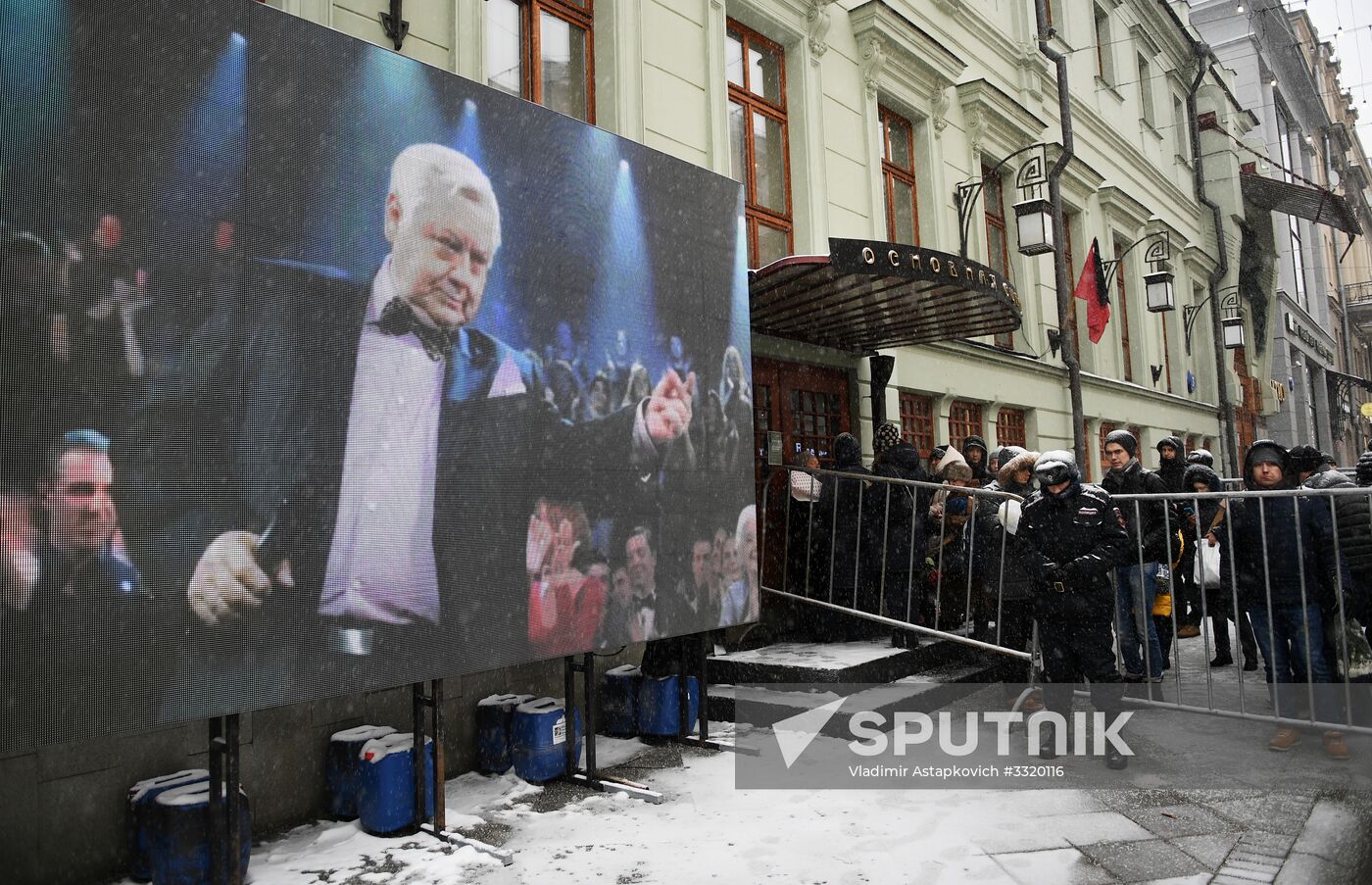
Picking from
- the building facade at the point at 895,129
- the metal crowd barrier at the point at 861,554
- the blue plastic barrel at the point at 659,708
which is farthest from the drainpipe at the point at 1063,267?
the blue plastic barrel at the point at 659,708

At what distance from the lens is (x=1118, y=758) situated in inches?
203

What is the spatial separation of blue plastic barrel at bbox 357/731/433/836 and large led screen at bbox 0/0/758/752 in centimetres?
78

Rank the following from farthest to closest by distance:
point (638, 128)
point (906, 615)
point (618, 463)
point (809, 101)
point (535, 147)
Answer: point (809, 101)
point (638, 128)
point (906, 615)
point (618, 463)
point (535, 147)

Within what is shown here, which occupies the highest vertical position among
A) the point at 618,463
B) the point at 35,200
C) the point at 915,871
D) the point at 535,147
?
the point at 535,147

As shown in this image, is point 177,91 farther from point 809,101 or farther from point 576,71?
point 809,101

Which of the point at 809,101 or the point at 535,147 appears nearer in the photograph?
the point at 535,147

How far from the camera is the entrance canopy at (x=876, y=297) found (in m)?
6.86

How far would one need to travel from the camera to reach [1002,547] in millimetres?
6492

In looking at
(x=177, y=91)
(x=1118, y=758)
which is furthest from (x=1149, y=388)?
(x=177, y=91)

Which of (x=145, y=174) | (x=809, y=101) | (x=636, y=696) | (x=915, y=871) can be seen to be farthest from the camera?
(x=809, y=101)

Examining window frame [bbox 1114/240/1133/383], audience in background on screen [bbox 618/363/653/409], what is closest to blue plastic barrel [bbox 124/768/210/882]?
audience in background on screen [bbox 618/363/653/409]

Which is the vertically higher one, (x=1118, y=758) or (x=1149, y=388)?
(x=1149, y=388)

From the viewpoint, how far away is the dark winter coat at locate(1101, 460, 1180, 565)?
653 centimetres

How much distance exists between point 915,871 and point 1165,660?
4432 millimetres
